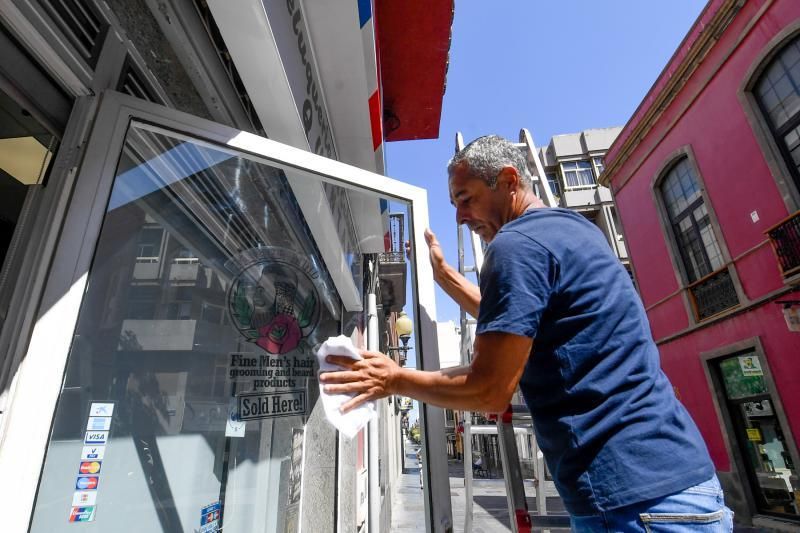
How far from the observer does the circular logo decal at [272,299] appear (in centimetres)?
228

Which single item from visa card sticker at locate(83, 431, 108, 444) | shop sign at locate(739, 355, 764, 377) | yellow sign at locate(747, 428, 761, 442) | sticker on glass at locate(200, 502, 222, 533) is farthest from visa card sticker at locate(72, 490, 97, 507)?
yellow sign at locate(747, 428, 761, 442)

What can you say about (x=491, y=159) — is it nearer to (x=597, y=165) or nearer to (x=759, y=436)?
(x=759, y=436)

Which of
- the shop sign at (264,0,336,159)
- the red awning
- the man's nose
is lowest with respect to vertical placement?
the man's nose

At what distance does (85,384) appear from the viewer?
4.22 ft

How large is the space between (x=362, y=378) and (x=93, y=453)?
0.98 metres

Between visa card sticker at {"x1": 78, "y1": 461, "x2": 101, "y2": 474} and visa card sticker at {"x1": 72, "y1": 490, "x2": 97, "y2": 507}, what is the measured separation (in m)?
0.06

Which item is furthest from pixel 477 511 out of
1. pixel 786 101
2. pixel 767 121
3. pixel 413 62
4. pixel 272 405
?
pixel 786 101

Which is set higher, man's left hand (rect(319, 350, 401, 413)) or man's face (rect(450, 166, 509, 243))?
man's face (rect(450, 166, 509, 243))

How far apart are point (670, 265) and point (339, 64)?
11430 millimetres

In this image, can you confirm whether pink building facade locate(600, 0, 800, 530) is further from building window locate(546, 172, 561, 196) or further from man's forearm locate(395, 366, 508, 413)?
man's forearm locate(395, 366, 508, 413)

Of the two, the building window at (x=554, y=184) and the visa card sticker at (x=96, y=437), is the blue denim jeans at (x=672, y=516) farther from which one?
the building window at (x=554, y=184)

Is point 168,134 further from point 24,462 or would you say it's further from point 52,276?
point 24,462

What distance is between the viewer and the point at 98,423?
1.37 m

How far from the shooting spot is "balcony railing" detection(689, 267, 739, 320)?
9117 mm
